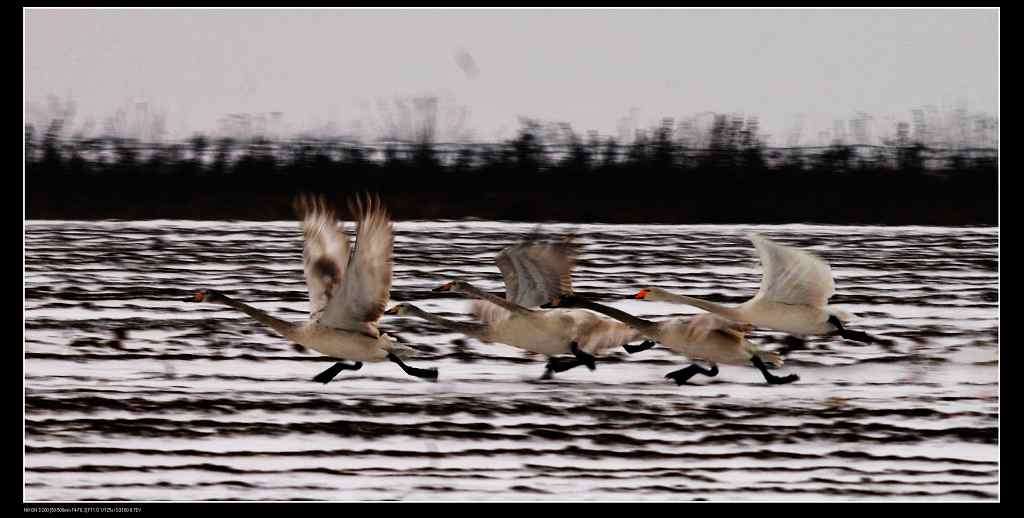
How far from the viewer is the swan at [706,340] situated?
9.97 metres

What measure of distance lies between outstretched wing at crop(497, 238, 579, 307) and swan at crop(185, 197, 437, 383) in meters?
0.88

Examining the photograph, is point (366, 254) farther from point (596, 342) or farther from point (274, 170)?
point (274, 170)

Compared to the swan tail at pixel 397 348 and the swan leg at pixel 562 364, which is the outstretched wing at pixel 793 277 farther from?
the swan tail at pixel 397 348

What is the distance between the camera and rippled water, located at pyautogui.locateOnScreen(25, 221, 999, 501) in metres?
8.73

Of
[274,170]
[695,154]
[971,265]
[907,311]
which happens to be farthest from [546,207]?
[907,311]

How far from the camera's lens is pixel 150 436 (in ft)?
30.8

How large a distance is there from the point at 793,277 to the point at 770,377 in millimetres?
731

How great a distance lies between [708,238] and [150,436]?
10806 millimetres

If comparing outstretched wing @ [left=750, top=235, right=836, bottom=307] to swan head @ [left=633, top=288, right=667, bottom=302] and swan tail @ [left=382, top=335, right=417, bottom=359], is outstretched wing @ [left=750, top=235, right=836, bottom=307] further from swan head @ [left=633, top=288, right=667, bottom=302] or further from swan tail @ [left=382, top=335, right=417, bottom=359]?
swan tail @ [left=382, top=335, right=417, bottom=359]

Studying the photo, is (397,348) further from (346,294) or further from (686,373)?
(686,373)

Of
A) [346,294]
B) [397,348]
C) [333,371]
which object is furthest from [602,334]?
[346,294]

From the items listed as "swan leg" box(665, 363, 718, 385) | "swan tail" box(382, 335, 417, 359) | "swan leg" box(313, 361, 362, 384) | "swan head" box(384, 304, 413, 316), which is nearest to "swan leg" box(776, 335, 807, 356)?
"swan leg" box(665, 363, 718, 385)

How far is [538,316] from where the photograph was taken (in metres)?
10.3

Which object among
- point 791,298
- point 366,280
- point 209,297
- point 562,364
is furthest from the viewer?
point 562,364
